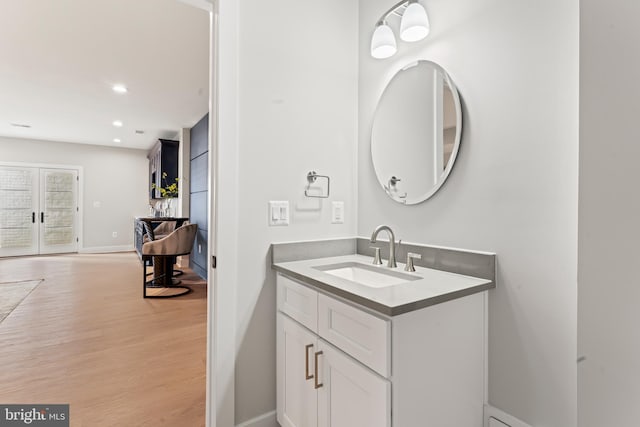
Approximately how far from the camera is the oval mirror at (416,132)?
140 cm

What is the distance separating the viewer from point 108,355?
91.4 inches

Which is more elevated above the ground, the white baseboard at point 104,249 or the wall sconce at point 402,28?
the wall sconce at point 402,28

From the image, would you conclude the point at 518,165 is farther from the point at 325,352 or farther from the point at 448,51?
the point at 325,352

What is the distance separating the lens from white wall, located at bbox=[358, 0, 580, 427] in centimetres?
105

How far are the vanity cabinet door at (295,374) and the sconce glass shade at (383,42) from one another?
1418 millimetres

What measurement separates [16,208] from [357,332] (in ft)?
27.5

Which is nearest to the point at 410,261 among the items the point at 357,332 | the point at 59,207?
the point at 357,332

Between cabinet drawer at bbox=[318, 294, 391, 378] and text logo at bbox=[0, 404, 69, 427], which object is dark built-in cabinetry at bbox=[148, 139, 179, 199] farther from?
cabinet drawer at bbox=[318, 294, 391, 378]

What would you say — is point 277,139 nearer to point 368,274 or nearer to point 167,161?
point 368,274

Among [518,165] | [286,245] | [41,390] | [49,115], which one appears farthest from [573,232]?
[49,115]

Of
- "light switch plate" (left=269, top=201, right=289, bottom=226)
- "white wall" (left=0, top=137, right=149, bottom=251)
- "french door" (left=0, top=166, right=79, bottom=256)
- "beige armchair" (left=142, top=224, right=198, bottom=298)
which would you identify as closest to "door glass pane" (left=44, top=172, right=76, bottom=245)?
"french door" (left=0, top=166, right=79, bottom=256)

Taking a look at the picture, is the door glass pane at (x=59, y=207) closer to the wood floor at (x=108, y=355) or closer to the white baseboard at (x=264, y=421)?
the wood floor at (x=108, y=355)

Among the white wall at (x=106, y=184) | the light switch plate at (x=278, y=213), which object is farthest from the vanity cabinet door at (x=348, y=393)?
the white wall at (x=106, y=184)

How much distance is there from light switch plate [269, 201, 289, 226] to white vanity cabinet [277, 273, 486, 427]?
0.34 metres
